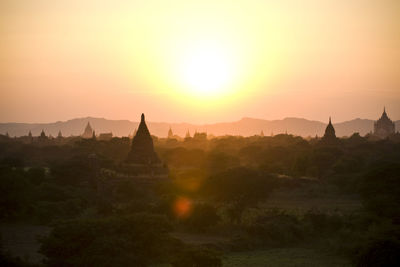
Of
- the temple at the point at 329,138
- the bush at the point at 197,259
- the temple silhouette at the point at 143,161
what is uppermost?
the temple at the point at 329,138

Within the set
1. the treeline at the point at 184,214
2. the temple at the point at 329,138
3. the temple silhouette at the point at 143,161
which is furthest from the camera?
the temple at the point at 329,138

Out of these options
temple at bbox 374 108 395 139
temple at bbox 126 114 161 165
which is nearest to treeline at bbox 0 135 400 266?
temple at bbox 126 114 161 165

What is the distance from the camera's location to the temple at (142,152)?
4462 cm

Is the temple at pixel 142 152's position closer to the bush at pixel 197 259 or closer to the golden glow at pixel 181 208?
the golden glow at pixel 181 208

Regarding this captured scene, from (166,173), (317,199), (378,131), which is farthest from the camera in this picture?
(378,131)

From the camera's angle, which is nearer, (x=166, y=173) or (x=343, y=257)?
(x=343, y=257)

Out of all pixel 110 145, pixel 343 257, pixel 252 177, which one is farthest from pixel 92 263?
pixel 110 145

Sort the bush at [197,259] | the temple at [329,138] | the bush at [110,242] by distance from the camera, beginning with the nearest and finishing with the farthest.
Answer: the bush at [110,242] < the bush at [197,259] < the temple at [329,138]

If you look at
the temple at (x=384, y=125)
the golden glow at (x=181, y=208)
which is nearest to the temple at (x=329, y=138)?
the golden glow at (x=181, y=208)

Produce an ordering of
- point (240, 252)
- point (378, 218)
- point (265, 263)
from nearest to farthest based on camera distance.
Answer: point (265, 263) → point (240, 252) → point (378, 218)

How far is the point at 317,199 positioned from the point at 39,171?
2006cm

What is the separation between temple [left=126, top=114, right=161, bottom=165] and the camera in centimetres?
4462

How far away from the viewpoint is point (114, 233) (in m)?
20.4

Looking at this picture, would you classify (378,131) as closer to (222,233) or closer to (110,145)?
(110,145)
